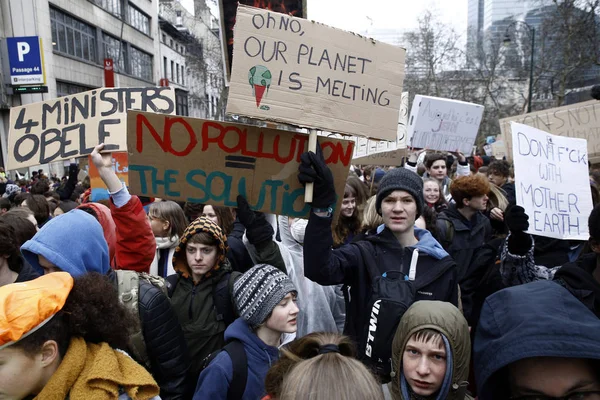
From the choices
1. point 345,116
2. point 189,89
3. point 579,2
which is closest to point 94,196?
point 345,116

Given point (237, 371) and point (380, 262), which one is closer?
point (237, 371)

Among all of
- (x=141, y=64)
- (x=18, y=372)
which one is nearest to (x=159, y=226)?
(x=18, y=372)

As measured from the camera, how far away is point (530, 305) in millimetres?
1308

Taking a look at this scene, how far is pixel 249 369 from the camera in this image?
2201 mm

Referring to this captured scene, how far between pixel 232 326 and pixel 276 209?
653 mm

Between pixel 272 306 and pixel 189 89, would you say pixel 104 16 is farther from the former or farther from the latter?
pixel 272 306

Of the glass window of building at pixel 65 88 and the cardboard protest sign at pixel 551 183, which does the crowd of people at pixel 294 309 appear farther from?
the glass window of building at pixel 65 88

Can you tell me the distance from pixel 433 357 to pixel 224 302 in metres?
1.35

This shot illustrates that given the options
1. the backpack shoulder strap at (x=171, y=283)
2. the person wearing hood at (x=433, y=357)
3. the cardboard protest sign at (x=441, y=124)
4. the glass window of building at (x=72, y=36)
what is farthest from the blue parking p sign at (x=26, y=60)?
the person wearing hood at (x=433, y=357)

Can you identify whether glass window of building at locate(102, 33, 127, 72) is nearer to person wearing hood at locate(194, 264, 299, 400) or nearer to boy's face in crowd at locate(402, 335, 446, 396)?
person wearing hood at locate(194, 264, 299, 400)

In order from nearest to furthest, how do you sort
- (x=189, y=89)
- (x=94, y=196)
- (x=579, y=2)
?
(x=94, y=196) → (x=579, y=2) → (x=189, y=89)

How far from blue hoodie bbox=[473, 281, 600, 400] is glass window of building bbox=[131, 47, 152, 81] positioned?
38.6m

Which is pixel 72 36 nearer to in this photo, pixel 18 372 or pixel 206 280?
pixel 206 280

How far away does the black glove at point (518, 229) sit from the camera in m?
2.53
